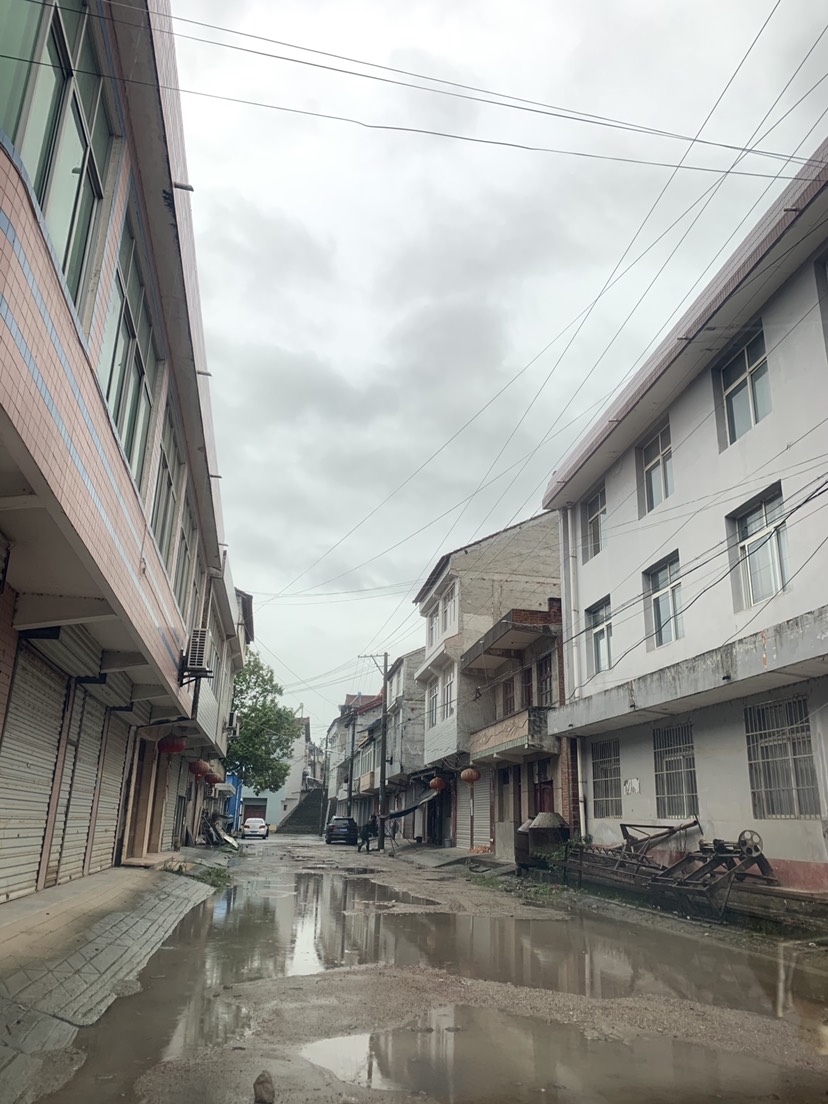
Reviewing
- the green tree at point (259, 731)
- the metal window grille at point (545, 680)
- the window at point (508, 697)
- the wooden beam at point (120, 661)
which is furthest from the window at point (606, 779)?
the green tree at point (259, 731)

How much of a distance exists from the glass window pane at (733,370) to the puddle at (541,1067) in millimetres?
11678

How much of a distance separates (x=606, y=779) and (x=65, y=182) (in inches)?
662

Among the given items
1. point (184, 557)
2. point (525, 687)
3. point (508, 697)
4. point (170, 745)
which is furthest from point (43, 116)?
point (508, 697)

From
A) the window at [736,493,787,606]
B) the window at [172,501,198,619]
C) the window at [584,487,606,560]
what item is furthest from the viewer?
the window at [584,487,606,560]

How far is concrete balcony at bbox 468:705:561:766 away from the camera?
21.2 m

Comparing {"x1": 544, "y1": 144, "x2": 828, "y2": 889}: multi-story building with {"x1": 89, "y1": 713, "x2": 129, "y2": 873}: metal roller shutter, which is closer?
{"x1": 544, "y1": 144, "x2": 828, "y2": 889}: multi-story building

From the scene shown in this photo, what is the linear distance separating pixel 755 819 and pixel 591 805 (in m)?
6.79

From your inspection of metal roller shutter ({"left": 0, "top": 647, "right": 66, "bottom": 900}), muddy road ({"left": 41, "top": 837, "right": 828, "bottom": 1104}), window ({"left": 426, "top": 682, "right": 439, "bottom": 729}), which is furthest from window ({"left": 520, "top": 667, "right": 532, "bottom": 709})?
metal roller shutter ({"left": 0, "top": 647, "right": 66, "bottom": 900})

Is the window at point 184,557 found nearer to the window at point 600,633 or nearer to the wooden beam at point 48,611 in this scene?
the wooden beam at point 48,611

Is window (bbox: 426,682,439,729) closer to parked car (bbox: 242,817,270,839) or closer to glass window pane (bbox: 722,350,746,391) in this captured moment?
parked car (bbox: 242,817,270,839)

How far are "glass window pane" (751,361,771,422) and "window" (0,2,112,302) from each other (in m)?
10.8

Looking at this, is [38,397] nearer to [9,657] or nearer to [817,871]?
[9,657]

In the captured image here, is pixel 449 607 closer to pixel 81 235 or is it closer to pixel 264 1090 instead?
pixel 81 235

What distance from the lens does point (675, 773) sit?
1548 centimetres
